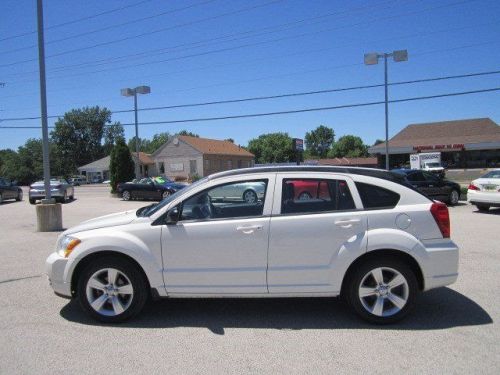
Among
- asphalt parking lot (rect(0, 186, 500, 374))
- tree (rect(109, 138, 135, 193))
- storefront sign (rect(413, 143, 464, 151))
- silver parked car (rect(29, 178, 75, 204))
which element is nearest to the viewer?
asphalt parking lot (rect(0, 186, 500, 374))

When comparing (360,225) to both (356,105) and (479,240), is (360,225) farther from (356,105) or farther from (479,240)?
(356,105)

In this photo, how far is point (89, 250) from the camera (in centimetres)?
463

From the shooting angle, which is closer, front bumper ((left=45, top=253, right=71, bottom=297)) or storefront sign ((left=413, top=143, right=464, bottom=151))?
front bumper ((left=45, top=253, right=71, bottom=297))

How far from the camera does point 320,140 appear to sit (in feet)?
513

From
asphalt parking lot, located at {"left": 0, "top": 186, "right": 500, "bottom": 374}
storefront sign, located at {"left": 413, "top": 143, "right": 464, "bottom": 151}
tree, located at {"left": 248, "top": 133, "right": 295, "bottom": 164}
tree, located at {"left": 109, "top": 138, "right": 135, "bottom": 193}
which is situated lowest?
asphalt parking lot, located at {"left": 0, "top": 186, "right": 500, "bottom": 374}

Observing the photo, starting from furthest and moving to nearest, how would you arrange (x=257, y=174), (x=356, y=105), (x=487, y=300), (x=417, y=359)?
(x=356, y=105), (x=487, y=300), (x=257, y=174), (x=417, y=359)

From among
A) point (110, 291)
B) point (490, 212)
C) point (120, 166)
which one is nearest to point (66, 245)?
point (110, 291)

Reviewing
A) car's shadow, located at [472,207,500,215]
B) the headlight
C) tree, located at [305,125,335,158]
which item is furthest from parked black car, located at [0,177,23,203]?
tree, located at [305,125,335,158]

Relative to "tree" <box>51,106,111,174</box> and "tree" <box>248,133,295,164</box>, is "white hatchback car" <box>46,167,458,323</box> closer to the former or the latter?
"tree" <box>51,106,111,174</box>

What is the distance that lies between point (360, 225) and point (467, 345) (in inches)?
58.4

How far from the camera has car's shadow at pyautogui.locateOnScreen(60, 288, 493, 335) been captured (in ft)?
15.1

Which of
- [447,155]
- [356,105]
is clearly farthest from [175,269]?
[447,155]

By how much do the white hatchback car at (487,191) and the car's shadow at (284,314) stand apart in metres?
9.73

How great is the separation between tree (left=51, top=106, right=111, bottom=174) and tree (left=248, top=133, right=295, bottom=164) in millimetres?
40985
